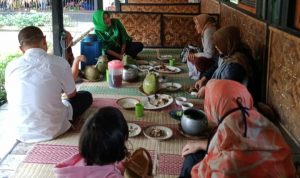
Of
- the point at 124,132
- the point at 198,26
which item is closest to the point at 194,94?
the point at 198,26

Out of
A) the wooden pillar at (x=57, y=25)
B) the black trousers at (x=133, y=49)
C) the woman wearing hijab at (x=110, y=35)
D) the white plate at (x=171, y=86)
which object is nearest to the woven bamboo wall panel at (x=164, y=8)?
the black trousers at (x=133, y=49)

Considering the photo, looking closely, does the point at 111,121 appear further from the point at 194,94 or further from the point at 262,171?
the point at 194,94

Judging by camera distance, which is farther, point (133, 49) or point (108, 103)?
point (133, 49)

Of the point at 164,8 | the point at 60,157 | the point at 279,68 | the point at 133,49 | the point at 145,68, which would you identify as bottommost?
the point at 60,157

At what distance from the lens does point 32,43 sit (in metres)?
2.37

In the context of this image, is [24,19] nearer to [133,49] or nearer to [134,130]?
[133,49]

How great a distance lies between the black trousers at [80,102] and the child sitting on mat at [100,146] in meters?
1.34

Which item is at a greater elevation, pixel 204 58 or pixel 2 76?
pixel 204 58

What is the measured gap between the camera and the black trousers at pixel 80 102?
2.81 m

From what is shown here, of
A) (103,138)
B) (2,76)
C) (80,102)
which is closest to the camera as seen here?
(103,138)

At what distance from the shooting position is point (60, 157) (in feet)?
7.47

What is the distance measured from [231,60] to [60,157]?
5.13ft

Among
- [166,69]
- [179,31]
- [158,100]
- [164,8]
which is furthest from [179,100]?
[164,8]

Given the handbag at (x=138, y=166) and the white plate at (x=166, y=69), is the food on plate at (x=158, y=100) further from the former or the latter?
the handbag at (x=138, y=166)
